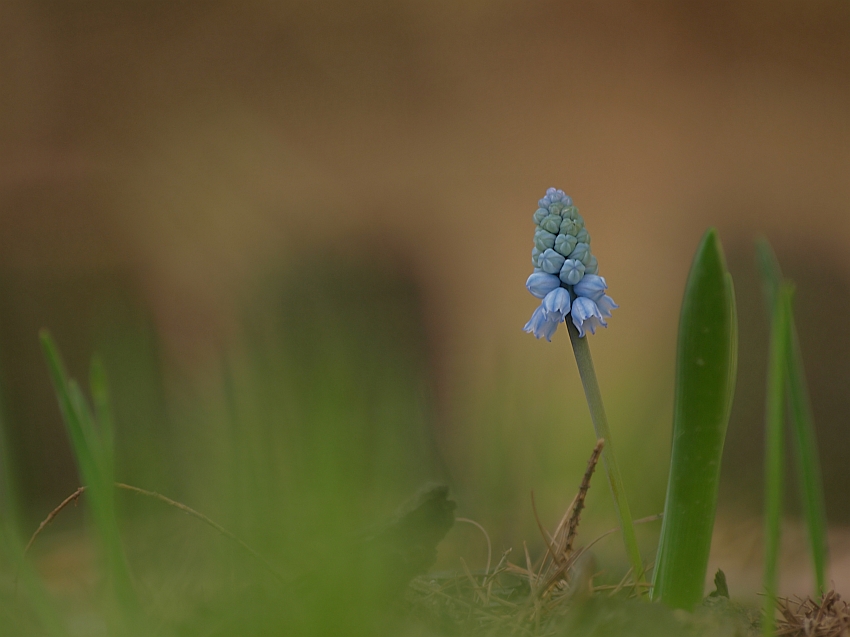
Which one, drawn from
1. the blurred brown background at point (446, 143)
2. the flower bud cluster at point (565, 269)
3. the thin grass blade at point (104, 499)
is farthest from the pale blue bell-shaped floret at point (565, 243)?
the blurred brown background at point (446, 143)

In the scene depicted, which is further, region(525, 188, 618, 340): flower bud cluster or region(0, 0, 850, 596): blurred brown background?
region(0, 0, 850, 596): blurred brown background

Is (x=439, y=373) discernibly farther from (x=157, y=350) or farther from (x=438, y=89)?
(x=157, y=350)

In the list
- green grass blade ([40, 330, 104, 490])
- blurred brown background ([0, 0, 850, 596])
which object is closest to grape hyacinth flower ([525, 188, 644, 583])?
green grass blade ([40, 330, 104, 490])

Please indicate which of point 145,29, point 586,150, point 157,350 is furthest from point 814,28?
point 157,350

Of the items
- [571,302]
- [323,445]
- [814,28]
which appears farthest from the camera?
[814,28]

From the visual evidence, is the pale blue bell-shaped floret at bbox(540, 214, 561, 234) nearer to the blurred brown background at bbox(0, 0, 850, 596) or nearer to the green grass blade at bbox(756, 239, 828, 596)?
the green grass blade at bbox(756, 239, 828, 596)

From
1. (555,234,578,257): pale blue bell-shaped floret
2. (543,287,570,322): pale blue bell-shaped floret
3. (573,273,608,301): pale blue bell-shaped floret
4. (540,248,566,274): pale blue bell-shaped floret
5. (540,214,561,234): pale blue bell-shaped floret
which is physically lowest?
(543,287,570,322): pale blue bell-shaped floret

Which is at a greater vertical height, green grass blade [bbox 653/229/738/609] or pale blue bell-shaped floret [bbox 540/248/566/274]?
pale blue bell-shaped floret [bbox 540/248/566/274]
